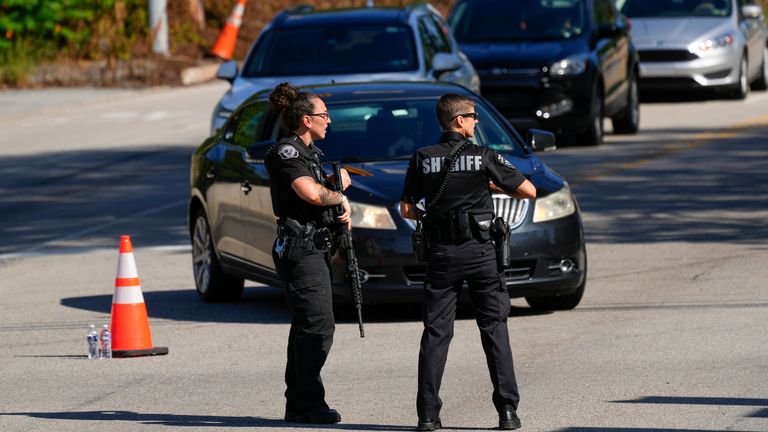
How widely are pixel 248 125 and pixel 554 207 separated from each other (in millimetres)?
2591

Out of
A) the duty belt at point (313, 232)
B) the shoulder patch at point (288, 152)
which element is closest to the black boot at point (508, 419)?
the duty belt at point (313, 232)

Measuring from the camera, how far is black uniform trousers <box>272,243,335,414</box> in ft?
26.7

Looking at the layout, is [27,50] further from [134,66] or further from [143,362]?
[143,362]

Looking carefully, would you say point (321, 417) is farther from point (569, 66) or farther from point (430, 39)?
point (569, 66)

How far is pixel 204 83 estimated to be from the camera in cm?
3173

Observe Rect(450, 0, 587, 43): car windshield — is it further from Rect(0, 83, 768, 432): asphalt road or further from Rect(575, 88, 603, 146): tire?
Rect(0, 83, 768, 432): asphalt road

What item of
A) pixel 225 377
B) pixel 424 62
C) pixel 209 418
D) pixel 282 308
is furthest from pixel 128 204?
pixel 209 418

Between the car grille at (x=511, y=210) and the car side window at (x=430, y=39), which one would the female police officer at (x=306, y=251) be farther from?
the car side window at (x=430, y=39)

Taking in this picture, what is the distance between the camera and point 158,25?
32.4 m

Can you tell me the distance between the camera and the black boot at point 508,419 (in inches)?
305

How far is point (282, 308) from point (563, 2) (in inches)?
445

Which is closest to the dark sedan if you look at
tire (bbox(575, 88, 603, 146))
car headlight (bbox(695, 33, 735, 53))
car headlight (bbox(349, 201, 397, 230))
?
car headlight (bbox(349, 201, 397, 230))

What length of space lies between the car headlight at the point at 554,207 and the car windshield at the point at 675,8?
15.4m

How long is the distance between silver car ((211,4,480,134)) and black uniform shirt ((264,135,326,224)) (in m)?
9.06
